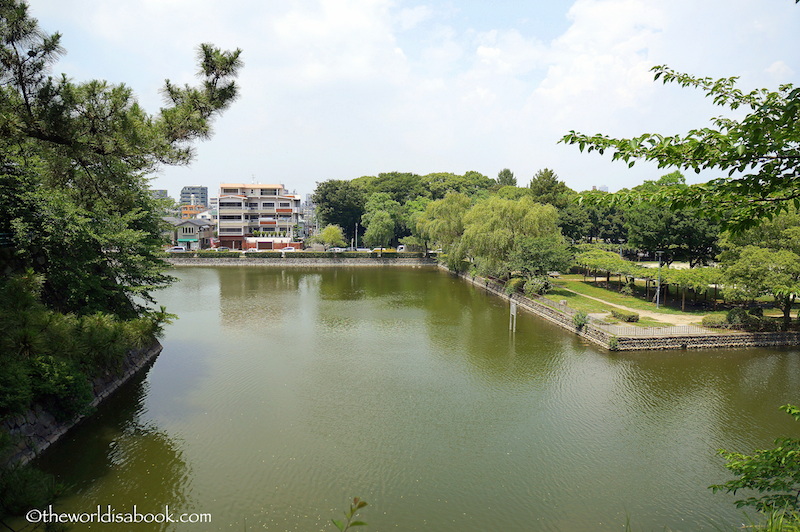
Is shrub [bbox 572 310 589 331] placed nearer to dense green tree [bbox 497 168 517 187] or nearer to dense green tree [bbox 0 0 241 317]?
dense green tree [bbox 0 0 241 317]

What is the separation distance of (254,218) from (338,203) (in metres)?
11.6

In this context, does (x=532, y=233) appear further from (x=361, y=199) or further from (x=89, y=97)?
(x=361, y=199)

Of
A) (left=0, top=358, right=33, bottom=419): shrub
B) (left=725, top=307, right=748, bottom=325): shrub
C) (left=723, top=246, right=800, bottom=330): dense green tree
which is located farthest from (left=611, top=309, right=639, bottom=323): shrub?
(left=0, top=358, right=33, bottom=419): shrub

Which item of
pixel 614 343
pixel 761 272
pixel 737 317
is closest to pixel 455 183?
pixel 737 317

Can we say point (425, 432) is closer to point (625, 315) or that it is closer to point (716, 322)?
point (625, 315)

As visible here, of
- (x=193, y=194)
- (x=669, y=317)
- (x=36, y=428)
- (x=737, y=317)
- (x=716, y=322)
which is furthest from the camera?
(x=193, y=194)

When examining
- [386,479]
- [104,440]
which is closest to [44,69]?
[104,440]

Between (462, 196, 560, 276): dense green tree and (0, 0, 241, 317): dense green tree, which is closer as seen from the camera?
(0, 0, 241, 317): dense green tree

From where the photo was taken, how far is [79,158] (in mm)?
9719

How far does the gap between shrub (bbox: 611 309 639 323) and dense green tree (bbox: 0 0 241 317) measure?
20849 mm

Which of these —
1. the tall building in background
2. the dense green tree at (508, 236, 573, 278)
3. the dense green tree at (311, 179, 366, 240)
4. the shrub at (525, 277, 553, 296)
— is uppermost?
the tall building in background

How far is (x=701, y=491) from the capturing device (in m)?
9.77

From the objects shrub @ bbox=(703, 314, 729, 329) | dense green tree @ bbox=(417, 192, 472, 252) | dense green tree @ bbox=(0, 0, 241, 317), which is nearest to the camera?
dense green tree @ bbox=(0, 0, 241, 317)

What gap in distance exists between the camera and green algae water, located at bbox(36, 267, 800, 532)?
916 centimetres
